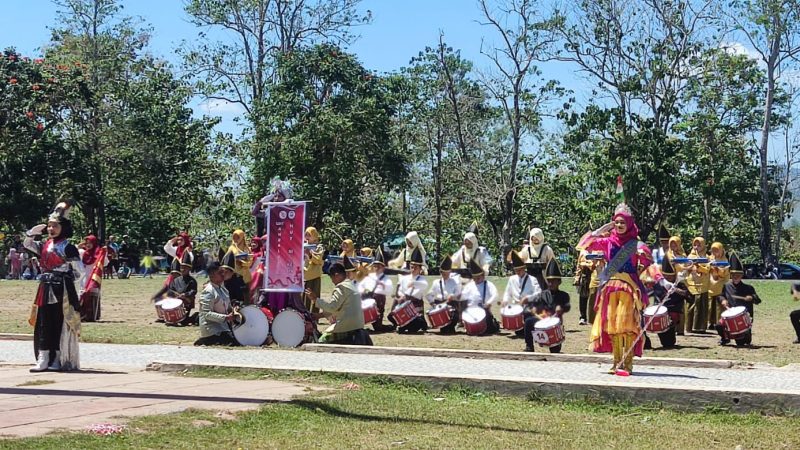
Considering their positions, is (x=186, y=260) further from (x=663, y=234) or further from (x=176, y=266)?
(x=663, y=234)

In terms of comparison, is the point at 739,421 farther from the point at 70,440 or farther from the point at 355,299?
the point at 355,299

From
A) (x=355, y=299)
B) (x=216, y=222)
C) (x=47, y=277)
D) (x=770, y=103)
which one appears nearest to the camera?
(x=47, y=277)

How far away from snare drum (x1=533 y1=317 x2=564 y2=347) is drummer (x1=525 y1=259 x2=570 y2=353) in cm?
27

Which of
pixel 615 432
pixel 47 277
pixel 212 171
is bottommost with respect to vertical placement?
pixel 615 432

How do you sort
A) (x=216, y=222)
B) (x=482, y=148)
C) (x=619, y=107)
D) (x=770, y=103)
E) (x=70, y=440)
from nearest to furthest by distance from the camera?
1. (x=70, y=440)
2. (x=619, y=107)
3. (x=770, y=103)
4. (x=216, y=222)
5. (x=482, y=148)

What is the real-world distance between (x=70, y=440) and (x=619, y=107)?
3335 cm

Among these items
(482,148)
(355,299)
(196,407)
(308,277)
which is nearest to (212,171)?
(482,148)

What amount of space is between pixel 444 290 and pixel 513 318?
2467 millimetres

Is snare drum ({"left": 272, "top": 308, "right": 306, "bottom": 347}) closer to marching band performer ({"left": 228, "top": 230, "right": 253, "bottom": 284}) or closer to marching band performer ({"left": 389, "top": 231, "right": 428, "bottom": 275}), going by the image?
marching band performer ({"left": 228, "top": 230, "right": 253, "bottom": 284})

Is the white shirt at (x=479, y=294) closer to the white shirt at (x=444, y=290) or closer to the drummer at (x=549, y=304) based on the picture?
the white shirt at (x=444, y=290)

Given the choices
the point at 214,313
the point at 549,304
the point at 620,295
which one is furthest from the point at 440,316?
the point at 620,295

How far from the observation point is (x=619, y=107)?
39.2 meters

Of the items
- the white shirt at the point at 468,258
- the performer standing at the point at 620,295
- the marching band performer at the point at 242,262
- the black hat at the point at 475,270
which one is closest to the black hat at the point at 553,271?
the black hat at the point at 475,270

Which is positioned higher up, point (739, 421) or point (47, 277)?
point (47, 277)
